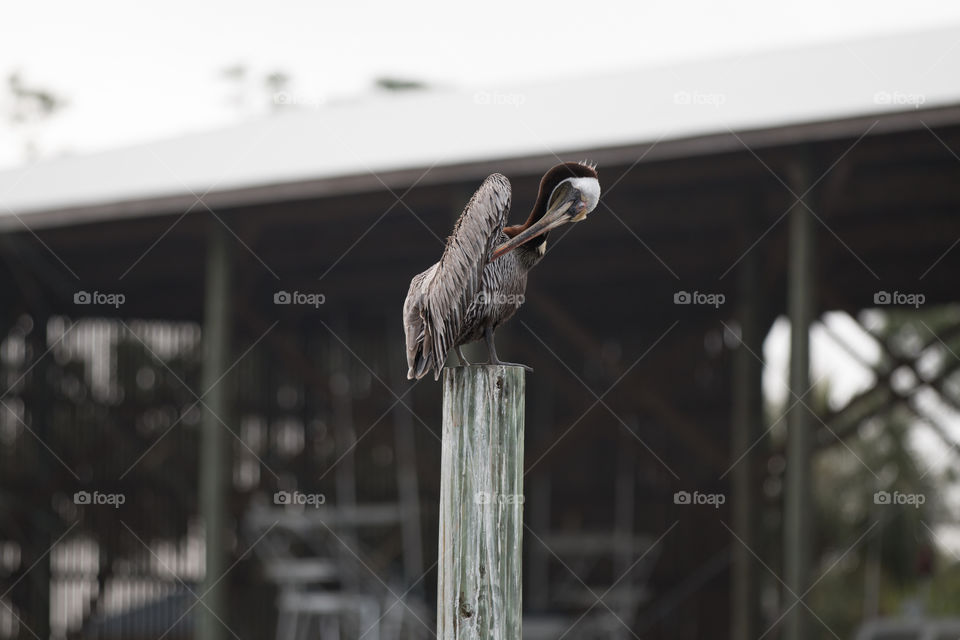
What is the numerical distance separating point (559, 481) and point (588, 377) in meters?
1.00

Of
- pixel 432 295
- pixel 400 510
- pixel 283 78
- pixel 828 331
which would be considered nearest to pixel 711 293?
pixel 828 331

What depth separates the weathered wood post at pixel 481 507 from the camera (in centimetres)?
345

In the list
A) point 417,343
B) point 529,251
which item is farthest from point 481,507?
point 529,251

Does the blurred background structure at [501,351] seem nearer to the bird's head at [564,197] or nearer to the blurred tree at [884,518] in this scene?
the blurred tree at [884,518]

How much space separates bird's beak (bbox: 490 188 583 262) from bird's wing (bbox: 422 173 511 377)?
55 millimetres

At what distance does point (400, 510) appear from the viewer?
1189 centimetres

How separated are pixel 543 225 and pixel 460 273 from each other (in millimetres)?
271

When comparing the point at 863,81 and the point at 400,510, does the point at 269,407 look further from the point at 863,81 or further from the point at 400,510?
the point at 863,81

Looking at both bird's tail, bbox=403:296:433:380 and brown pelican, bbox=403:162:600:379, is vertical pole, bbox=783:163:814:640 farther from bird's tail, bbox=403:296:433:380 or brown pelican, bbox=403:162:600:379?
bird's tail, bbox=403:296:433:380

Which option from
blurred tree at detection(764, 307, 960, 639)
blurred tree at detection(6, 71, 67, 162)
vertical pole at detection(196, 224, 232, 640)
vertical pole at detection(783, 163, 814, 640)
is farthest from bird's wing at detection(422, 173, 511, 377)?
blurred tree at detection(6, 71, 67, 162)

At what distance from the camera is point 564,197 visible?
3584 millimetres

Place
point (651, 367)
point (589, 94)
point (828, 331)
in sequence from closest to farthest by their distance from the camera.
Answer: point (589, 94) → point (828, 331) → point (651, 367)

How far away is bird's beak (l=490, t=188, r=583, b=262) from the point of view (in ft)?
11.7

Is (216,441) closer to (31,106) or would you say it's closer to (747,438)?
(747,438)
